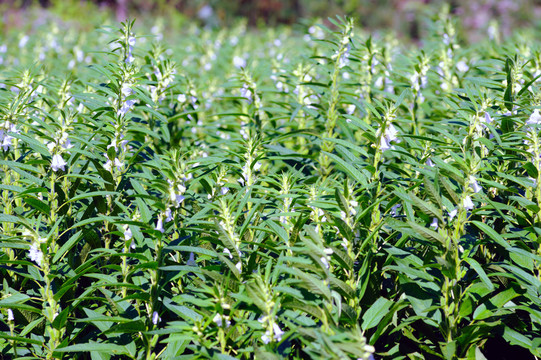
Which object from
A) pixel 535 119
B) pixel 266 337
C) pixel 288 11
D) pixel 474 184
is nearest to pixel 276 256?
pixel 266 337

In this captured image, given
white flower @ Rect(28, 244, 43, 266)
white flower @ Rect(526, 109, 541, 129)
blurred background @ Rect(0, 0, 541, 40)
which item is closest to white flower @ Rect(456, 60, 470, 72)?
white flower @ Rect(526, 109, 541, 129)

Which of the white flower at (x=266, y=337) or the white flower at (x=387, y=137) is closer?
the white flower at (x=266, y=337)

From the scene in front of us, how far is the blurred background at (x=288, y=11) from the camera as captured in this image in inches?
548

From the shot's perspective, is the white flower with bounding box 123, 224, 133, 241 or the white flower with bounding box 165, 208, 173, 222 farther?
the white flower with bounding box 123, 224, 133, 241

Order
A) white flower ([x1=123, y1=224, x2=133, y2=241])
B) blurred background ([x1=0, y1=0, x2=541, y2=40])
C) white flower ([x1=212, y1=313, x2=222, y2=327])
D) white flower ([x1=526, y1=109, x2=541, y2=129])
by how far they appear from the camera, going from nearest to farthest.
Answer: white flower ([x1=212, y1=313, x2=222, y2=327]), white flower ([x1=123, y1=224, x2=133, y2=241]), white flower ([x1=526, y1=109, x2=541, y2=129]), blurred background ([x1=0, y1=0, x2=541, y2=40])

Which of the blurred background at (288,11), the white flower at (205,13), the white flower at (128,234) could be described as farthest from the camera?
the white flower at (205,13)

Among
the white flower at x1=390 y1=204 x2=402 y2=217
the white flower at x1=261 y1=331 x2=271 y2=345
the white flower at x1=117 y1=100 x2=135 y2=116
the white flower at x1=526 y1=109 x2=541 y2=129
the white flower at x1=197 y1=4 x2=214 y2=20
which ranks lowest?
the white flower at x1=261 y1=331 x2=271 y2=345

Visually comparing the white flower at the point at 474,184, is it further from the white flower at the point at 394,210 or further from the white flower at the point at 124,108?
the white flower at the point at 124,108

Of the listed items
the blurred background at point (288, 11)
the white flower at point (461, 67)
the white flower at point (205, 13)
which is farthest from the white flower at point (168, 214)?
the white flower at point (205, 13)

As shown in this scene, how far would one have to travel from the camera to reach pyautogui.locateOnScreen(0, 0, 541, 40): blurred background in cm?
1392

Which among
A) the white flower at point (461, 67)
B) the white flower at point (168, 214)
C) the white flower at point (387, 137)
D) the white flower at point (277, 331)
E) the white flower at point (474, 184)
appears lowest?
the white flower at point (277, 331)

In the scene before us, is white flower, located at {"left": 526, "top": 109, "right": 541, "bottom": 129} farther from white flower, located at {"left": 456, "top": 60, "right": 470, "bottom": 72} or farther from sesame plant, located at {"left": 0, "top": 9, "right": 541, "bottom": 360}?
white flower, located at {"left": 456, "top": 60, "right": 470, "bottom": 72}

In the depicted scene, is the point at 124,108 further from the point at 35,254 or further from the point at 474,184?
the point at 474,184

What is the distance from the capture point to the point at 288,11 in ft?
57.8
